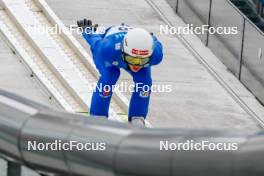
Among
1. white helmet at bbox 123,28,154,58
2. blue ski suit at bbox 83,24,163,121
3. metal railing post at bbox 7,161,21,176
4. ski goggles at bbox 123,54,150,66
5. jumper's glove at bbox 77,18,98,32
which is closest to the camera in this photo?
metal railing post at bbox 7,161,21,176

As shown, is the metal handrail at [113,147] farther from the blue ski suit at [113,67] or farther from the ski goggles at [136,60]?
the blue ski suit at [113,67]

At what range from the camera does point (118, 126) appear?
10.1m

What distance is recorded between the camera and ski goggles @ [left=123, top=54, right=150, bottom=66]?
14.3 meters

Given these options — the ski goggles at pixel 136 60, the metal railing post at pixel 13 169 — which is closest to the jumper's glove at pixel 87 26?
the ski goggles at pixel 136 60

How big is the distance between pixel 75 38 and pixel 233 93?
2.61m

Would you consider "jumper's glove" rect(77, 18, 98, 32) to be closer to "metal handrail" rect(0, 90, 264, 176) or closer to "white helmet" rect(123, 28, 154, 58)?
"white helmet" rect(123, 28, 154, 58)

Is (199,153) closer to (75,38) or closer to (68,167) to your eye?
(68,167)

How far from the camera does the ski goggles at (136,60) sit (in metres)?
14.3

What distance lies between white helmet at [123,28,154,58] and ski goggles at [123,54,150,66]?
0.05m

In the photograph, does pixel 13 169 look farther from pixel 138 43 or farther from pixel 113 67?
pixel 113 67

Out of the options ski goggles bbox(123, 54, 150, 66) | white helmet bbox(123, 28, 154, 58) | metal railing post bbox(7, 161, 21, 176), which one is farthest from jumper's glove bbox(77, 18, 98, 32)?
metal railing post bbox(7, 161, 21, 176)

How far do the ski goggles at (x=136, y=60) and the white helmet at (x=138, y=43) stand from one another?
54mm

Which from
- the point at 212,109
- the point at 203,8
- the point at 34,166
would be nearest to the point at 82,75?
the point at 212,109

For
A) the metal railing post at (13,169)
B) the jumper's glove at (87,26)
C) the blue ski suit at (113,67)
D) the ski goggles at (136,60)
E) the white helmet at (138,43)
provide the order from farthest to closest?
the jumper's glove at (87,26) → the blue ski suit at (113,67) → the ski goggles at (136,60) → the white helmet at (138,43) → the metal railing post at (13,169)
